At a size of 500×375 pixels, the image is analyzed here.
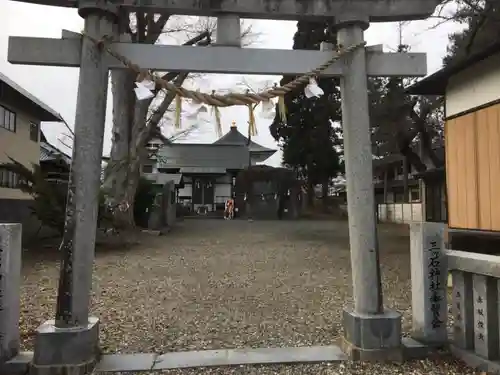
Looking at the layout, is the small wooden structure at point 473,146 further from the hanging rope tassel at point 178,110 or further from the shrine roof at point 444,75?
the hanging rope tassel at point 178,110

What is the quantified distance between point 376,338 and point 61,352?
114 inches

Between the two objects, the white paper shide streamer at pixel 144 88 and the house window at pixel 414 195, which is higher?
the white paper shide streamer at pixel 144 88

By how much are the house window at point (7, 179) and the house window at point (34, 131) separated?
2550mm

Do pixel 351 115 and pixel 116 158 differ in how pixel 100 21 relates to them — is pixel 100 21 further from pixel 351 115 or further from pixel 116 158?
pixel 116 158

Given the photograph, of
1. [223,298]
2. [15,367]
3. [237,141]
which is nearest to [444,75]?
[223,298]

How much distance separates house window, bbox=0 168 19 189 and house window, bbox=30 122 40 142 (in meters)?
2.55

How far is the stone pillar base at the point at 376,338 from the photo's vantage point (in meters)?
4.20

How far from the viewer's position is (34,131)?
18672 mm

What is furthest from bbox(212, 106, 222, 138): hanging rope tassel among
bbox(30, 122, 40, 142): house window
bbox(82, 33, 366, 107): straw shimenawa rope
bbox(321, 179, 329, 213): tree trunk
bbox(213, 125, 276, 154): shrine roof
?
bbox(213, 125, 276, 154): shrine roof

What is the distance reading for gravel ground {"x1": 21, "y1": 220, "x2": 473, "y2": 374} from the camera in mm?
4984

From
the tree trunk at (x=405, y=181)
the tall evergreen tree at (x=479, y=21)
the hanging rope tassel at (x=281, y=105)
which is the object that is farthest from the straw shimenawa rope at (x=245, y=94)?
the tree trunk at (x=405, y=181)

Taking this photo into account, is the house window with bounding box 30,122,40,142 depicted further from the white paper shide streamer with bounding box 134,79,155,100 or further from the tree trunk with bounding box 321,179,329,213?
the tree trunk with bounding box 321,179,329,213

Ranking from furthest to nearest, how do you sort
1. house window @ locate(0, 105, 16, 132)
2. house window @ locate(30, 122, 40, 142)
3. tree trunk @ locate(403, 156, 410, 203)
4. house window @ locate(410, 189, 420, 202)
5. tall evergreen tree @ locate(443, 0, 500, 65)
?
house window @ locate(410, 189, 420, 202)
tree trunk @ locate(403, 156, 410, 203)
house window @ locate(30, 122, 40, 142)
house window @ locate(0, 105, 16, 132)
tall evergreen tree @ locate(443, 0, 500, 65)

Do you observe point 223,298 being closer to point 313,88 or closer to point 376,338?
point 376,338
